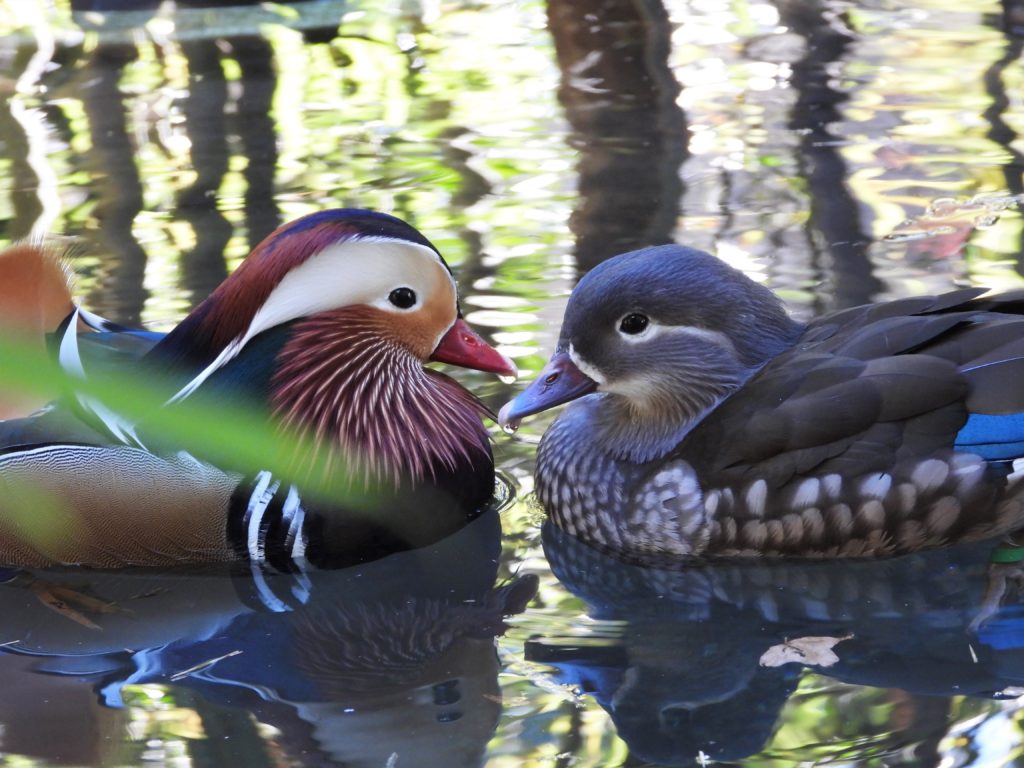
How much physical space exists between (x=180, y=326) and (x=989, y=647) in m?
2.05

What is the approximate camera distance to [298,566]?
12.8 feet

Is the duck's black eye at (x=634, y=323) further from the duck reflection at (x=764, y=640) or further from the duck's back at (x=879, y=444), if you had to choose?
the duck reflection at (x=764, y=640)

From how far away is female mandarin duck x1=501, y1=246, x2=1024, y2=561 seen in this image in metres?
3.62

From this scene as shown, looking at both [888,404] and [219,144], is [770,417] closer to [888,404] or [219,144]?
[888,404]

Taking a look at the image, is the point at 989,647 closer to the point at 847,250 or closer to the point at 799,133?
the point at 847,250

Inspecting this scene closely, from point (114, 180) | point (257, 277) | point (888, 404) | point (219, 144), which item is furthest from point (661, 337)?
point (219, 144)

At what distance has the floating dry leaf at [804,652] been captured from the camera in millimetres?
3385

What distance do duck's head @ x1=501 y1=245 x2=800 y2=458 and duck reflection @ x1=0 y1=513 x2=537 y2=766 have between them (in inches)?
19.2

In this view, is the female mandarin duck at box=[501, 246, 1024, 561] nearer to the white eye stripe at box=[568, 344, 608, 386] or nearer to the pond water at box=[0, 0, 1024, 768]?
the white eye stripe at box=[568, 344, 608, 386]

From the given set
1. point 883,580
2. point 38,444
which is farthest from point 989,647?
point 38,444

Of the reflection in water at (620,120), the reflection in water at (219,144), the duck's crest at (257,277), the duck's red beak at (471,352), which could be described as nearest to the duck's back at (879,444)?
the duck's red beak at (471,352)

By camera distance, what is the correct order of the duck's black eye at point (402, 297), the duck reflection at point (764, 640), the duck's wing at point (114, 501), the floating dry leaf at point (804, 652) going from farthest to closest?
the duck's black eye at point (402, 297) < the duck's wing at point (114, 501) < the floating dry leaf at point (804, 652) < the duck reflection at point (764, 640)

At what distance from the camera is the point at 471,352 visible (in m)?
4.03

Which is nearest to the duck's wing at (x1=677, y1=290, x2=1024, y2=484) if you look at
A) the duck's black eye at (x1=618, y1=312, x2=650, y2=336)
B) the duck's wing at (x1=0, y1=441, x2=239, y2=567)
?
the duck's black eye at (x1=618, y1=312, x2=650, y2=336)
